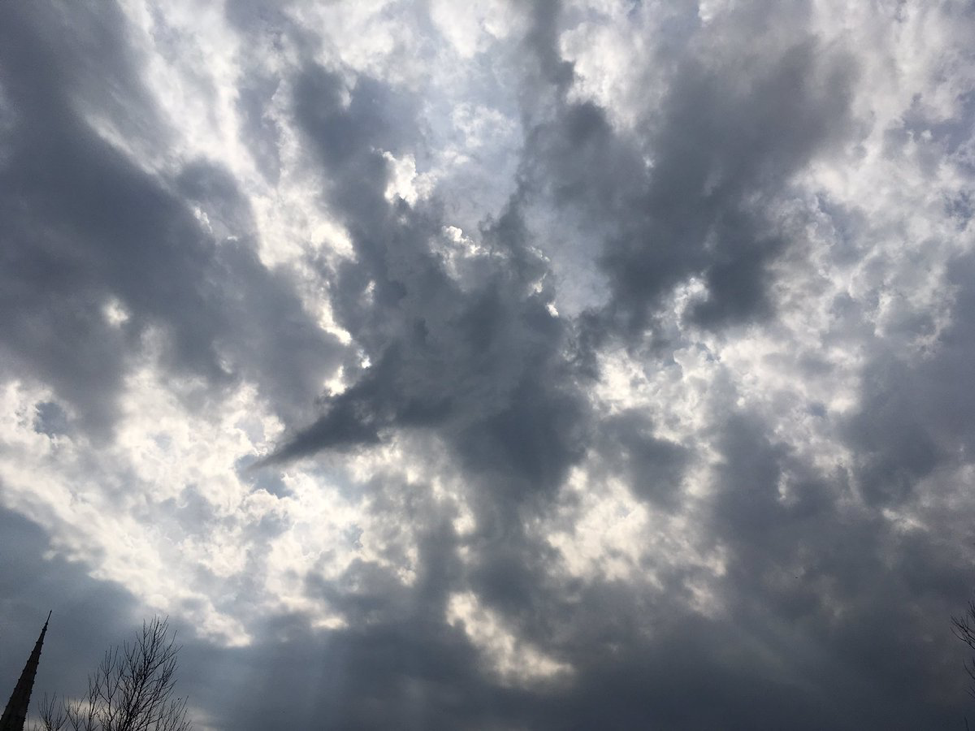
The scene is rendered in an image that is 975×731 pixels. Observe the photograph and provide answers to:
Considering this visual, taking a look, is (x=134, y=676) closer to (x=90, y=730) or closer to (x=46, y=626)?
(x=90, y=730)

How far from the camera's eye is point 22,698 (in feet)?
174

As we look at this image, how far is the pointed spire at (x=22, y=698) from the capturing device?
51781 mm

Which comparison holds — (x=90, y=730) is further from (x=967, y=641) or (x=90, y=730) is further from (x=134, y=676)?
(x=967, y=641)

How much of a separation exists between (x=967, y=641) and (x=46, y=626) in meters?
70.1

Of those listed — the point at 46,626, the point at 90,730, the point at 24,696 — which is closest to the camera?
the point at 90,730

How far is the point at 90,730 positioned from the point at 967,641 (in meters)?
53.4

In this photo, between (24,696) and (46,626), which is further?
(24,696)

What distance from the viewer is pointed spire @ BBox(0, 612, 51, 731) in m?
51.8

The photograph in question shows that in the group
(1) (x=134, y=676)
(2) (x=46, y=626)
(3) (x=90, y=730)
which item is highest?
(2) (x=46, y=626)

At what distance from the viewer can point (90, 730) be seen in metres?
33.7

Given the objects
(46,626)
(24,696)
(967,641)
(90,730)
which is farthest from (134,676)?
(967,641)

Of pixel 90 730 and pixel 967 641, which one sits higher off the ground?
pixel 967 641

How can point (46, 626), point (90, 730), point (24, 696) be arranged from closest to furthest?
point (90, 730) < point (46, 626) < point (24, 696)

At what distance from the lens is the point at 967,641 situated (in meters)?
34.0
